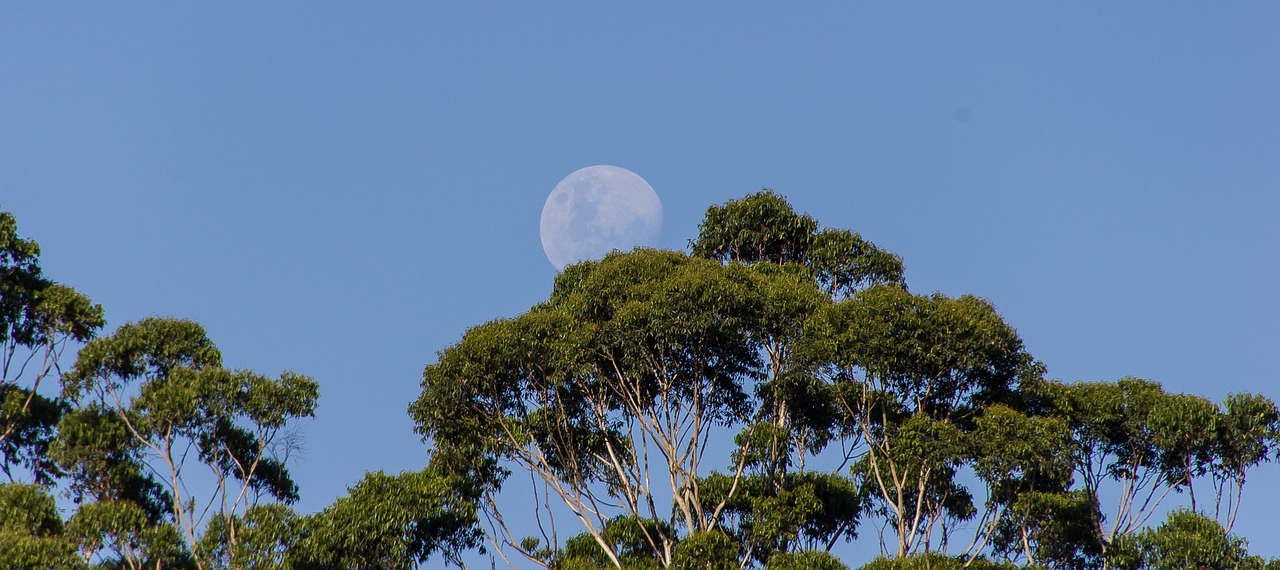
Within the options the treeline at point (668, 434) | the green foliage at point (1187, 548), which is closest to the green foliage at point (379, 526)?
the treeline at point (668, 434)

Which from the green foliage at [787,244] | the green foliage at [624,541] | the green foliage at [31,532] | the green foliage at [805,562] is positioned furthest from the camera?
the green foliage at [787,244]

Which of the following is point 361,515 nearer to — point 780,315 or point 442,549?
point 442,549

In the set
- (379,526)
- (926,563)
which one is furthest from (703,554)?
(379,526)

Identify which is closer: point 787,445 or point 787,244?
point 787,445

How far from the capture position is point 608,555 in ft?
105

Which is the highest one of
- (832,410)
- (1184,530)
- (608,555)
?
(832,410)

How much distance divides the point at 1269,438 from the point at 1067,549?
525 cm

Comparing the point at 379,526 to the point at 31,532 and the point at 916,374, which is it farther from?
the point at 916,374

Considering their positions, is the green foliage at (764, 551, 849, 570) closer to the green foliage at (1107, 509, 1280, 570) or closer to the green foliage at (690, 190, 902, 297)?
the green foliage at (1107, 509, 1280, 570)

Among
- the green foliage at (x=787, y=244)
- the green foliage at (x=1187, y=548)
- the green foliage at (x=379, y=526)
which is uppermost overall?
the green foliage at (x=787, y=244)

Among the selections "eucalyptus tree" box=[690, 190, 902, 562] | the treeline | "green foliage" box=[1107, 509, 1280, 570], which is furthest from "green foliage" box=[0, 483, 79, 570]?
"green foliage" box=[1107, 509, 1280, 570]

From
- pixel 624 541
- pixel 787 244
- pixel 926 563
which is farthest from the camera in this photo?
pixel 787 244

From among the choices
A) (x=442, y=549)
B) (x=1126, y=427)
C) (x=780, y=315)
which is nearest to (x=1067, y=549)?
(x=1126, y=427)

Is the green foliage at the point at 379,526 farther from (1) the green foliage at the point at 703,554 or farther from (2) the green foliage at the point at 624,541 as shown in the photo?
(1) the green foliage at the point at 703,554
